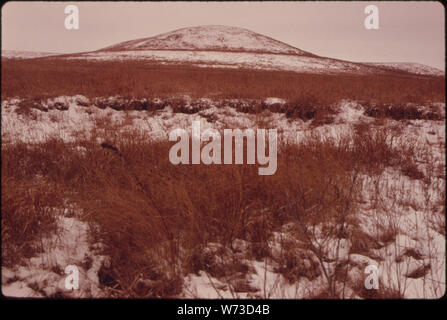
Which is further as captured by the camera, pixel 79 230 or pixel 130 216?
pixel 79 230

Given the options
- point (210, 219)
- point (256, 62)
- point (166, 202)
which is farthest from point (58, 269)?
point (256, 62)

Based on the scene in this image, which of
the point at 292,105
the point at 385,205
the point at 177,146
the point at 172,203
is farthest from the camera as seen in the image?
the point at 292,105

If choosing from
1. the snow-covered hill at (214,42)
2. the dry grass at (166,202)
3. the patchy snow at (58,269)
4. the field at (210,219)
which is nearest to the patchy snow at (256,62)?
the snow-covered hill at (214,42)

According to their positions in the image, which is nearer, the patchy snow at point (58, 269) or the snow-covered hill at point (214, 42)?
the patchy snow at point (58, 269)

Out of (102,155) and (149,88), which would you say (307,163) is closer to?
(102,155)

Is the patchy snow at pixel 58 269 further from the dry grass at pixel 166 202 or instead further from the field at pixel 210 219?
the dry grass at pixel 166 202

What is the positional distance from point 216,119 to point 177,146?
80.8 inches

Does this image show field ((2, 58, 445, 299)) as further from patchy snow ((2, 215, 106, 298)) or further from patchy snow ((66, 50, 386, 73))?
patchy snow ((66, 50, 386, 73))

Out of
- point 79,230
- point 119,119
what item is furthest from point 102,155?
point 119,119

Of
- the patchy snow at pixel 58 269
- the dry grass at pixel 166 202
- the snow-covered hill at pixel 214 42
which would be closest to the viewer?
the patchy snow at pixel 58 269

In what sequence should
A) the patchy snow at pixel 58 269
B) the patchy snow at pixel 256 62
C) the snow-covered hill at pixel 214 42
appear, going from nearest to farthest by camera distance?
the patchy snow at pixel 58 269 < the patchy snow at pixel 256 62 < the snow-covered hill at pixel 214 42

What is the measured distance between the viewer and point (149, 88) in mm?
6652

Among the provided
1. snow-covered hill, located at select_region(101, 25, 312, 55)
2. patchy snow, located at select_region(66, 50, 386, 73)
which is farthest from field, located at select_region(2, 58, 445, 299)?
snow-covered hill, located at select_region(101, 25, 312, 55)
